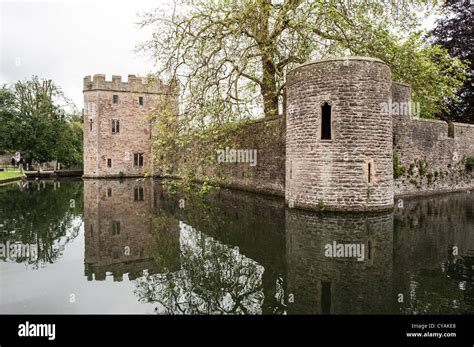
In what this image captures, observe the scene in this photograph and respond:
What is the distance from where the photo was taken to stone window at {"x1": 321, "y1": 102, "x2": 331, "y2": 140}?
37.3ft

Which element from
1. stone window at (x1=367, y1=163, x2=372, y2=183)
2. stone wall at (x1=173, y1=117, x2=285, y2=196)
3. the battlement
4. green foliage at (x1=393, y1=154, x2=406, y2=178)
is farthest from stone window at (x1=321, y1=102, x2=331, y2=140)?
the battlement

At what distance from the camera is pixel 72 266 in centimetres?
625

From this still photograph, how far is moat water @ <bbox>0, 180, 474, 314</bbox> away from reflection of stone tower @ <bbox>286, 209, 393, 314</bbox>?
0.02 m

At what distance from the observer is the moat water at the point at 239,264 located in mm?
4492

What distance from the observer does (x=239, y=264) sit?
19.9 feet

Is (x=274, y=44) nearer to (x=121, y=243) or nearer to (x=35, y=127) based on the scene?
(x=121, y=243)

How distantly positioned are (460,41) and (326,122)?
65.6 ft

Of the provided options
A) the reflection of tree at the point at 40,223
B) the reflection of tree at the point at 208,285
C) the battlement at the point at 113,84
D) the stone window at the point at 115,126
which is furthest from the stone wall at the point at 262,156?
the stone window at the point at 115,126

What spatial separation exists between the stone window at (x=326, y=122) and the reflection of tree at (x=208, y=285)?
19.5 feet

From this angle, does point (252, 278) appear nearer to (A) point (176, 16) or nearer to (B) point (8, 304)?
(B) point (8, 304)

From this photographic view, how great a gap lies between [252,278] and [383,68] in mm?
8663

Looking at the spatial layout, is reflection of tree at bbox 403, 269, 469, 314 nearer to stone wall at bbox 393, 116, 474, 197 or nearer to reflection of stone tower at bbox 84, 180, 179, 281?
reflection of stone tower at bbox 84, 180, 179, 281
